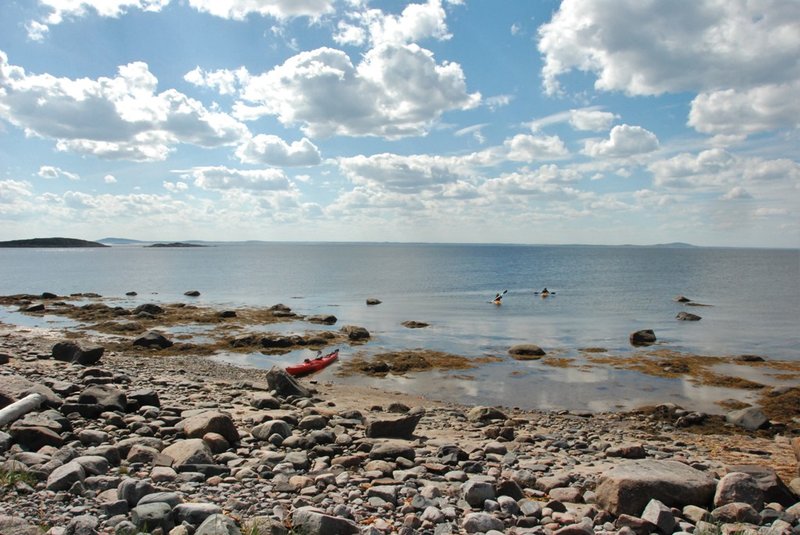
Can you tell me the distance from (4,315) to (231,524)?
50.8 m

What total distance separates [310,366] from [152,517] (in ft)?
68.6

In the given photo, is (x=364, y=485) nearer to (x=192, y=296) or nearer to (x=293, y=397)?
(x=293, y=397)

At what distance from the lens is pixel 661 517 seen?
7.79 meters

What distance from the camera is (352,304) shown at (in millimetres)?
59688

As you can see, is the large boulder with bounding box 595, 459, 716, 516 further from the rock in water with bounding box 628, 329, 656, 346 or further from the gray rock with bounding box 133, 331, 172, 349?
the rock in water with bounding box 628, 329, 656, 346

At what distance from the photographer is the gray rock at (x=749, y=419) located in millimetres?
18562

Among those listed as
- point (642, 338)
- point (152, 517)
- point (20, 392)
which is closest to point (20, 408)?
point (20, 392)

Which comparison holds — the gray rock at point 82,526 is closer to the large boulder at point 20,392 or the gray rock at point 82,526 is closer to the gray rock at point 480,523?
the gray rock at point 480,523

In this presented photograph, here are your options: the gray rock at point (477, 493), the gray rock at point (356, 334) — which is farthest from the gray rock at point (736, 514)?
the gray rock at point (356, 334)

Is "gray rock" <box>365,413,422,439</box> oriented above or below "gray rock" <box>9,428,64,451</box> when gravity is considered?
below

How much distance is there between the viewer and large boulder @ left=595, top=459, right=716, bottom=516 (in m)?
8.39

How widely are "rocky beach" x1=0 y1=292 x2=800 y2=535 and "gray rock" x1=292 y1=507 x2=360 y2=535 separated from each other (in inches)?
0.8

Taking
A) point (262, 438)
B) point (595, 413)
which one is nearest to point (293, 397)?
point (262, 438)

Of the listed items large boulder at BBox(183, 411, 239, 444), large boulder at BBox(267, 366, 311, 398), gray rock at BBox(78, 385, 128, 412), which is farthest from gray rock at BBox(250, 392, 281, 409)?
large boulder at BBox(183, 411, 239, 444)
